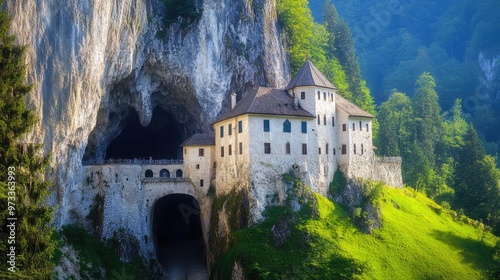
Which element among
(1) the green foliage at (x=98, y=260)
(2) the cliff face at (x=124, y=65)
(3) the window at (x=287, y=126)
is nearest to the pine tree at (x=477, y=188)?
(2) the cliff face at (x=124, y=65)

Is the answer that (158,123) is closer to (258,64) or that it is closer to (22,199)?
(258,64)

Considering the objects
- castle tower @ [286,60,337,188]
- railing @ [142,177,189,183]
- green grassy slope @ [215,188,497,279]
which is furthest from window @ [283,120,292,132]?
railing @ [142,177,189,183]

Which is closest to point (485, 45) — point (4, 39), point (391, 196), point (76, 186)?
point (391, 196)

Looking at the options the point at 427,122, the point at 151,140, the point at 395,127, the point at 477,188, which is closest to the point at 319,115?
the point at 151,140

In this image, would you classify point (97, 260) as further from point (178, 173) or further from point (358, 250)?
point (358, 250)

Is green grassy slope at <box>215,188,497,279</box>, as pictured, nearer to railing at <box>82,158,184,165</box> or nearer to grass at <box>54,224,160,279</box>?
grass at <box>54,224,160,279</box>

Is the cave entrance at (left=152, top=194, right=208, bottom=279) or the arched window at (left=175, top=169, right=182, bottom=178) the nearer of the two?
the cave entrance at (left=152, top=194, right=208, bottom=279)

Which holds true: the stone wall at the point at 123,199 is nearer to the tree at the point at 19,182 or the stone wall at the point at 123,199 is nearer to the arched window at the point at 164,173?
the arched window at the point at 164,173
